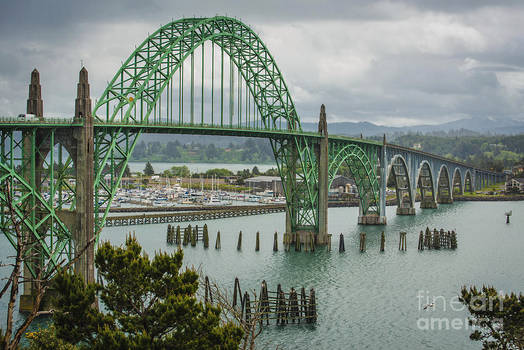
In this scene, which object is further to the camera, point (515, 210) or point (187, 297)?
point (515, 210)

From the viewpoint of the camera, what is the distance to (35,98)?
4056 cm

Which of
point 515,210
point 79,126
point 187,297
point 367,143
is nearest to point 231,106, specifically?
point 79,126

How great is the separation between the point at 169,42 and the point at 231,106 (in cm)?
1375

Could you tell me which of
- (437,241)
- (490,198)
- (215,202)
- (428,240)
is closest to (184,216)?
(428,240)

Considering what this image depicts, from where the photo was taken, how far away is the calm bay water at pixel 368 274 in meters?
36.3

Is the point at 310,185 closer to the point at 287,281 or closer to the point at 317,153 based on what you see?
the point at 317,153

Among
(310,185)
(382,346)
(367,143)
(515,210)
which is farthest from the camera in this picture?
(515,210)

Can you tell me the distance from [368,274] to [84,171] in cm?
2638

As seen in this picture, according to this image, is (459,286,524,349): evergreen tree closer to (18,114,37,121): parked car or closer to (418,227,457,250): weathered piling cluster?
Result: (18,114,37,121): parked car

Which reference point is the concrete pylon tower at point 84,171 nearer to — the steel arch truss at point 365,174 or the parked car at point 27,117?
the parked car at point 27,117

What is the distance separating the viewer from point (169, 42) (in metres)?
52.1

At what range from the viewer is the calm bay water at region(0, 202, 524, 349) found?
36.3 m

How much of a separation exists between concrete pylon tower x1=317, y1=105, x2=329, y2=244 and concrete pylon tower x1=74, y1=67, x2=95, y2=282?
3438 cm

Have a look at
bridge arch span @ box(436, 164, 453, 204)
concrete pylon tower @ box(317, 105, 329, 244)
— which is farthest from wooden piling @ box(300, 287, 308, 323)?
bridge arch span @ box(436, 164, 453, 204)
